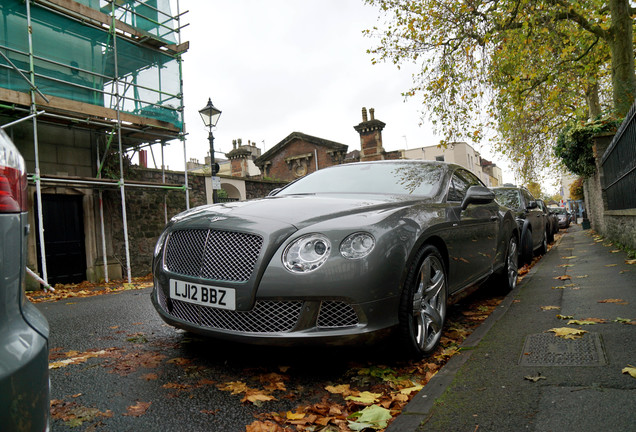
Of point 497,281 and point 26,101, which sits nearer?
point 497,281

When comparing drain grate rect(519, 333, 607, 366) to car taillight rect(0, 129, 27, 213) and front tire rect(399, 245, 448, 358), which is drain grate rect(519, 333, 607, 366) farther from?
car taillight rect(0, 129, 27, 213)

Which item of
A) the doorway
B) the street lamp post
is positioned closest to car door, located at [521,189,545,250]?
the street lamp post

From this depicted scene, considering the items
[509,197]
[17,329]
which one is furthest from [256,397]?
[509,197]

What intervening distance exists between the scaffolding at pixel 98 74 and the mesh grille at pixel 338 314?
876 centimetres

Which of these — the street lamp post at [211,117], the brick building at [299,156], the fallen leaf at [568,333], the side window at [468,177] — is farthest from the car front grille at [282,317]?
the brick building at [299,156]

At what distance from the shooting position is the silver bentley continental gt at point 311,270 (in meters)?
2.50

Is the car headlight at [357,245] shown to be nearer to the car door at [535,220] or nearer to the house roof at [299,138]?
→ the car door at [535,220]

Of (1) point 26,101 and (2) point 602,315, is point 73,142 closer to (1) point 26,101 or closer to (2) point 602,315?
(1) point 26,101

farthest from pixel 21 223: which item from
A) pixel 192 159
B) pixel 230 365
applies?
pixel 192 159

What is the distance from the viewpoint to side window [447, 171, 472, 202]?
4.03 m

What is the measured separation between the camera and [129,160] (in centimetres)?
1256

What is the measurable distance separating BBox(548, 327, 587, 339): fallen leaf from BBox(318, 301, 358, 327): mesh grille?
178cm

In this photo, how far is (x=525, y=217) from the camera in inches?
317

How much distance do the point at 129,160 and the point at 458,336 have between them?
11.4m
